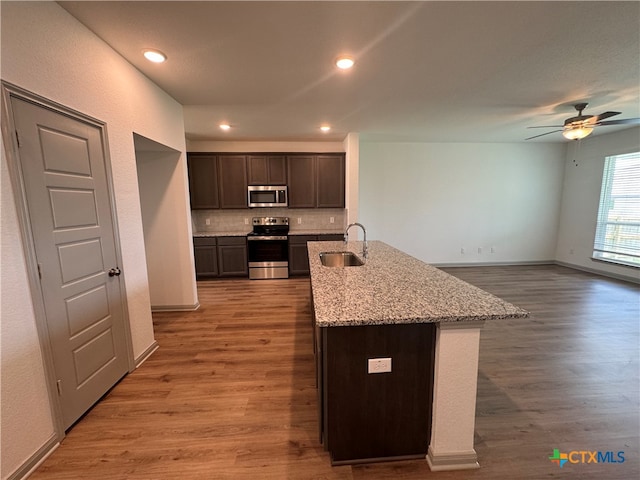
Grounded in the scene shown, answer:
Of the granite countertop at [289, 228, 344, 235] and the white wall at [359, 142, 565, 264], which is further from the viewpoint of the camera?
the white wall at [359, 142, 565, 264]

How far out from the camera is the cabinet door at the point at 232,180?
507 cm

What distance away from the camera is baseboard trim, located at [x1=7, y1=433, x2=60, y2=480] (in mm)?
1377

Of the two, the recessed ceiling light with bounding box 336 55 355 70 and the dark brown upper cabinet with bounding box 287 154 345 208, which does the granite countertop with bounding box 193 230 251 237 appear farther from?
the recessed ceiling light with bounding box 336 55 355 70

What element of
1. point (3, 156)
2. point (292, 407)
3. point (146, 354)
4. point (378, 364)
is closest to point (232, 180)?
point (146, 354)

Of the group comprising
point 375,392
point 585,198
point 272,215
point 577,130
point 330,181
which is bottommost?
point 375,392

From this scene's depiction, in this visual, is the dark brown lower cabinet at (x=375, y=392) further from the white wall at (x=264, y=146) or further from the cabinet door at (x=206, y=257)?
the white wall at (x=264, y=146)

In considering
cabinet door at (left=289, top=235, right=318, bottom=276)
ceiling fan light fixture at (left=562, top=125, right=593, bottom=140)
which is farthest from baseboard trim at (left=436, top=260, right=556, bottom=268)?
Answer: ceiling fan light fixture at (left=562, top=125, right=593, bottom=140)

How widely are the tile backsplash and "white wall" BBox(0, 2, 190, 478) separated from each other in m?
3.04

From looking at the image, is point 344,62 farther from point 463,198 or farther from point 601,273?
point 601,273

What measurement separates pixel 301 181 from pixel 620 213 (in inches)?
238

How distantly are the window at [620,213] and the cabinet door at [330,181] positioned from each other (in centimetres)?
514

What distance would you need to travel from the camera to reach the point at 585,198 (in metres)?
5.39

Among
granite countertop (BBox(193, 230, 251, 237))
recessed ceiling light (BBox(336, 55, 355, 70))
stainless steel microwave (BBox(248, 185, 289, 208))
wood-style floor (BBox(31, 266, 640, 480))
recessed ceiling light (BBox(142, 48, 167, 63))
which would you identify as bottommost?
wood-style floor (BBox(31, 266, 640, 480))

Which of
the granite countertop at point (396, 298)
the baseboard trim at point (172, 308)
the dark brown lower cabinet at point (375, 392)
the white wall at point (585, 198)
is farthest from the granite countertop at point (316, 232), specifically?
the white wall at point (585, 198)
